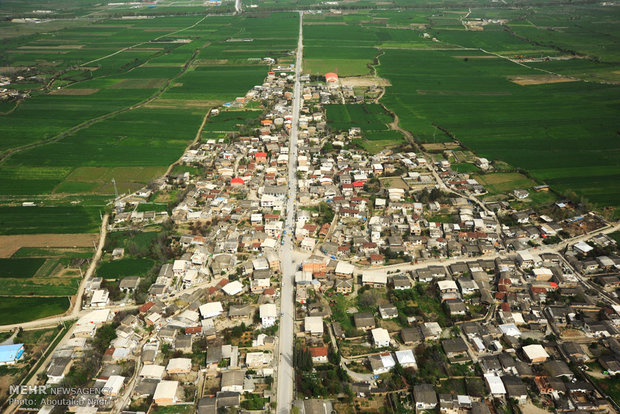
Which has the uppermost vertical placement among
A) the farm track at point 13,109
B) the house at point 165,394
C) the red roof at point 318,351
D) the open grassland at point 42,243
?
the farm track at point 13,109

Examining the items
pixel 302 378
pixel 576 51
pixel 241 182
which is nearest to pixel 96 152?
pixel 241 182

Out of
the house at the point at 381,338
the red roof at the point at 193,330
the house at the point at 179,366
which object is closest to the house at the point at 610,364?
the house at the point at 381,338

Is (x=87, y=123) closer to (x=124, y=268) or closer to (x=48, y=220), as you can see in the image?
(x=48, y=220)

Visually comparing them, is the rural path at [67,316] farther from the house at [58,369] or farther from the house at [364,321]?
the house at [364,321]

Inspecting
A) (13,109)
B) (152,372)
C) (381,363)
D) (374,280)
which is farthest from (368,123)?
(13,109)

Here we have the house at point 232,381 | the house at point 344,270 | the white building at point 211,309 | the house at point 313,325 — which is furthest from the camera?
the house at point 344,270

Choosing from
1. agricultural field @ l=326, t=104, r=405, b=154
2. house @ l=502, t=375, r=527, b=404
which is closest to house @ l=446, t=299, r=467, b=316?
house @ l=502, t=375, r=527, b=404
